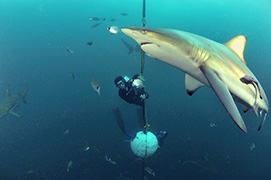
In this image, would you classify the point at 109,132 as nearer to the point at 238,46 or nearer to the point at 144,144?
the point at 144,144

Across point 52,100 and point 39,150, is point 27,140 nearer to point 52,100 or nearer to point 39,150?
point 39,150

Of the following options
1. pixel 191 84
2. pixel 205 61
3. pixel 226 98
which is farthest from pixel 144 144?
pixel 226 98

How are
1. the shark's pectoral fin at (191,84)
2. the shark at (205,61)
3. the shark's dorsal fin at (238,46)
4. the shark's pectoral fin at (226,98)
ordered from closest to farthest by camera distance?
1. the shark's pectoral fin at (226,98)
2. the shark at (205,61)
3. the shark's dorsal fin at (238,46)
4. the shark's pectoral fin at (191,84)

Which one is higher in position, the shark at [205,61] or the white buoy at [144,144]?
the shark at [205,61]

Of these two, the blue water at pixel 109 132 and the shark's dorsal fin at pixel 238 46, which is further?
the blue water at pixel 109 132

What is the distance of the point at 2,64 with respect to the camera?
1555 cm

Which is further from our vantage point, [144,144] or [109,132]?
[109,132]

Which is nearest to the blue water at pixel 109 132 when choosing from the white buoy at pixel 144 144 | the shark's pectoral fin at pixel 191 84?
the white buoy at pixel 144 144

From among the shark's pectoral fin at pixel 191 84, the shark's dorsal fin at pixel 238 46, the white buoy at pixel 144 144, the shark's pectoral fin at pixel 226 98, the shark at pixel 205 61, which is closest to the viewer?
the shark's pectoral fin at pixel 226 98

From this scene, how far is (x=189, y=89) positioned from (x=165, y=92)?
28.3 ft

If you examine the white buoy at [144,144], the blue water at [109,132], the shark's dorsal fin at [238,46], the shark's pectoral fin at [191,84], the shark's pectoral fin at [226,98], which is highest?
the shark's dorsal fin at [238,46]

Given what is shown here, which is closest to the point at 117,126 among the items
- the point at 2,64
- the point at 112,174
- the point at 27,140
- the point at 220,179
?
the point at 112,174

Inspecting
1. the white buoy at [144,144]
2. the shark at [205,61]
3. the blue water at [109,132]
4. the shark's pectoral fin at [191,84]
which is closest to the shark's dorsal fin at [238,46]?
the shark at [205,61]

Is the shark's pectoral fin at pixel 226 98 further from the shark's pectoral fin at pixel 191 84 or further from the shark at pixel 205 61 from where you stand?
the shark's pectoral fin at pixel 191 84
